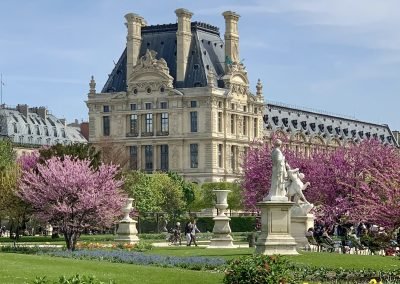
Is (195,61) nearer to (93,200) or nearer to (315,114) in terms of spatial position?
(315,114)

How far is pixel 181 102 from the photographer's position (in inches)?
5074

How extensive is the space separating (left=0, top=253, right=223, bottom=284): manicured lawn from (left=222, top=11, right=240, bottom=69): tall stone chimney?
100m

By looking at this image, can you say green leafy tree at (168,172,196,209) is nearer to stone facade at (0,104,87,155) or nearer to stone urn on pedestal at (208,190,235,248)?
stone facade at (0,104,87,155)

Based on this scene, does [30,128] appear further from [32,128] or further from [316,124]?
[316,124]

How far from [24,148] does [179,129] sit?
22692mm

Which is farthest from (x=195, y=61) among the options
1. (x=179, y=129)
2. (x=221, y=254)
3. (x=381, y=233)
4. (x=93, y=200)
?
(x=381, y=233)

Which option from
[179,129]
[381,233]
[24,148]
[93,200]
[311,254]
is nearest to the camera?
[381,233]

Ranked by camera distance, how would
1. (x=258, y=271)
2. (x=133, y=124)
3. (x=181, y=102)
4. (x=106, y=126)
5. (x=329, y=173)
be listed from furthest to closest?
(x=106, y=126) → (x=133, y=124) → (x=181, y=102) → (x=329, y=173) → (x=258, y=271)

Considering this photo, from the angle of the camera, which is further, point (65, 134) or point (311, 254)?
point (65, 134)

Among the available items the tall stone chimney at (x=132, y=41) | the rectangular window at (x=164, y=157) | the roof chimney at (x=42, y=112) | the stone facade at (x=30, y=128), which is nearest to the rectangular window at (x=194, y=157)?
the rectangular window at (x=164, y=157)

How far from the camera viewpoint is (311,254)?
37.9 m

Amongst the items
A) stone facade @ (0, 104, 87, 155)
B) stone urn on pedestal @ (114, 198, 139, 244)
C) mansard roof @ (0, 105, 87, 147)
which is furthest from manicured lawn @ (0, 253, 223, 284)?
mansard roof @ (0, 105, 87, 147)

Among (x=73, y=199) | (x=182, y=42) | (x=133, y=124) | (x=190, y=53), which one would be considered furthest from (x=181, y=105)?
(x=73, y=199)

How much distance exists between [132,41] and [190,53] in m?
7.98
